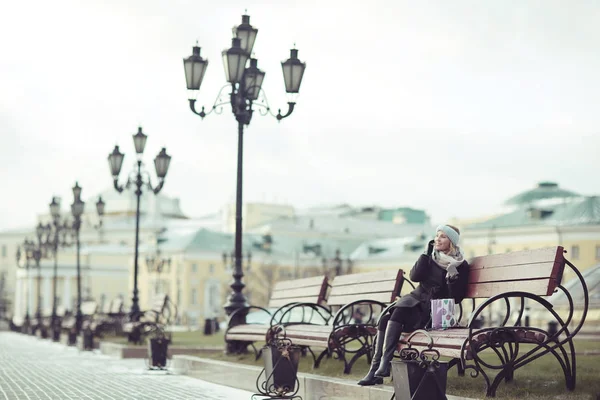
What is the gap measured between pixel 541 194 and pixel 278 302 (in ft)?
320

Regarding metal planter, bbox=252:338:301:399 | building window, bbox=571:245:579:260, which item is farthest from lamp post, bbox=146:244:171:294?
metal planter, bbox=252:338:301:399

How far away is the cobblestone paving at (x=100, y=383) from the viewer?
12383 millimetres

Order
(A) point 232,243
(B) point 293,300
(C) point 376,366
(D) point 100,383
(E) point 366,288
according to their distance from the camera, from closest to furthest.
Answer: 1. (C) point 376,366
2. (E) point 366,288
3. (D) point 100,383
4. (B) point 293,300
5. (A) point 232,243

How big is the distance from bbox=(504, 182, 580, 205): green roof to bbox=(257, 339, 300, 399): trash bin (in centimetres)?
9720

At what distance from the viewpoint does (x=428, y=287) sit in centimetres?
955

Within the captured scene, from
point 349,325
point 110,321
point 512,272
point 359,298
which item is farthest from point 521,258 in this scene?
point 110,321

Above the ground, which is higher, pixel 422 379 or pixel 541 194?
pixel 541 194

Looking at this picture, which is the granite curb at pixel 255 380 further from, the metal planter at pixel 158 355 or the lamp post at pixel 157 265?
the lamp post at pixel 157 265

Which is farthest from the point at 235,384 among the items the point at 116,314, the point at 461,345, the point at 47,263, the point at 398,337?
the point at 47,263

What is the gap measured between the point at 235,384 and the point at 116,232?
137 meters

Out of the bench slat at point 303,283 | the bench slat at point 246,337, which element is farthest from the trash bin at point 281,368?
the bench slat at point 303,283

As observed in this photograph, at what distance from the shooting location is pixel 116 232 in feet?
488

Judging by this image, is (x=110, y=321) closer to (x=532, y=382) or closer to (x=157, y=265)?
(x=532, y=382)

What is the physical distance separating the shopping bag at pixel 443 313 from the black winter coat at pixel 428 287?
15 centimetres
